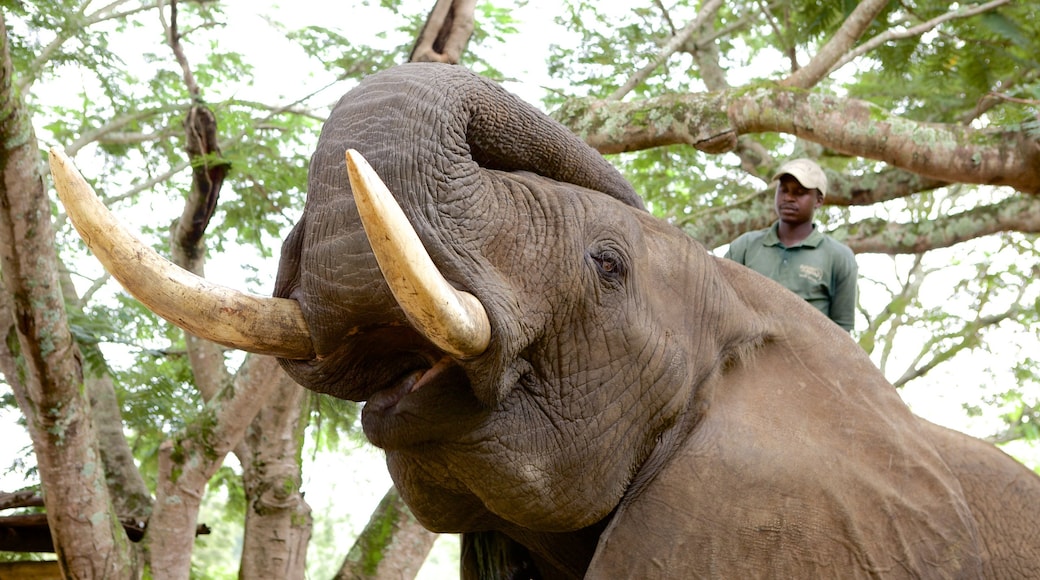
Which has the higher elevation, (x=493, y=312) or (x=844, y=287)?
(x=844, y=287)

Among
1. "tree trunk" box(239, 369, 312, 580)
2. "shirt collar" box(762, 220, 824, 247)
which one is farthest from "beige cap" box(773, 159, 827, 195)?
"tree trunk" box(239, 369, 312, 580)

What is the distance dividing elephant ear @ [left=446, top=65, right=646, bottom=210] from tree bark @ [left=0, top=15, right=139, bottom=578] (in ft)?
9.12

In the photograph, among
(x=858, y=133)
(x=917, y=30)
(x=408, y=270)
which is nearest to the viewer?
(x=408, y=270)

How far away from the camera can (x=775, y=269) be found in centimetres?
525

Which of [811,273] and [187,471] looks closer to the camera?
[811,273]

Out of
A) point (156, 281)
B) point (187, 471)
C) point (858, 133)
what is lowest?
point (156, 281)

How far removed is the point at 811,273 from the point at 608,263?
97.3 inches

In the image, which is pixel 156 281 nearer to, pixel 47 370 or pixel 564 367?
pixel 564 367

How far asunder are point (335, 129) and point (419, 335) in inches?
18.9

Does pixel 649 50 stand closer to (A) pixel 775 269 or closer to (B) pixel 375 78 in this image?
(A) pixel 775 269

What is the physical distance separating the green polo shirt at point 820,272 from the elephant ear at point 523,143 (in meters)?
2.11

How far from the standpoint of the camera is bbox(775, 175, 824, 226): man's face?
5.36 m

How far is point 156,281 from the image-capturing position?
2.35 metres

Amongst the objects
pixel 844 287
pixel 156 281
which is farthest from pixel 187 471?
pixel 156 281
